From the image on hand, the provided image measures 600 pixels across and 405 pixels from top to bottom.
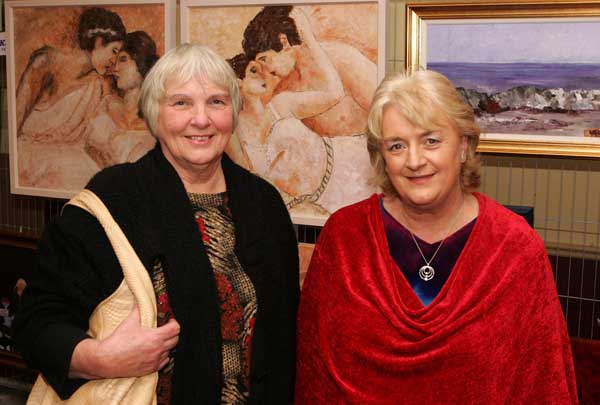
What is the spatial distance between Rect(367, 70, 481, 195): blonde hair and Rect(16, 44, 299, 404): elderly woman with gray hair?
0.43m

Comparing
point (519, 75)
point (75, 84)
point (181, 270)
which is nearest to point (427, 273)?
point (181, 270)

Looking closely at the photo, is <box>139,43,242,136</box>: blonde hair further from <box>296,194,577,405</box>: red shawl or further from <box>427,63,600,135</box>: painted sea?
<box>427,63,600,135</box>: painted sea

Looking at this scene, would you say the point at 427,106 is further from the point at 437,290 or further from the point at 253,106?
the point at 253,106

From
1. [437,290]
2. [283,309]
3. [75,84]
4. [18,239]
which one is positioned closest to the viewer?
[437,290]

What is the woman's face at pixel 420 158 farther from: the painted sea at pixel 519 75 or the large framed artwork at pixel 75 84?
the large framed artwork at pixel 75 84

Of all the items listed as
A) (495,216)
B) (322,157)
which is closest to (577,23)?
(495,216)

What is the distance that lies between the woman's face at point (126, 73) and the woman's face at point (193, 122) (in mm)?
1300

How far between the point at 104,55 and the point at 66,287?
1.74 meters

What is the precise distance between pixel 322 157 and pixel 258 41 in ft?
1.79

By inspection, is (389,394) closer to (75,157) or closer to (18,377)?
(75,157)

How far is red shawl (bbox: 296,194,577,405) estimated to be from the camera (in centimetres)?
195

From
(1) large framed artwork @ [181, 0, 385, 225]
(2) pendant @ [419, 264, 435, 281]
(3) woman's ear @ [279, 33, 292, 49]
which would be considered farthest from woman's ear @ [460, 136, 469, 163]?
(3) woman's ear @ [279, 33, 292, 49]

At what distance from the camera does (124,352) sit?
1846mm

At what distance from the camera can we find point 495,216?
2.06 meters
